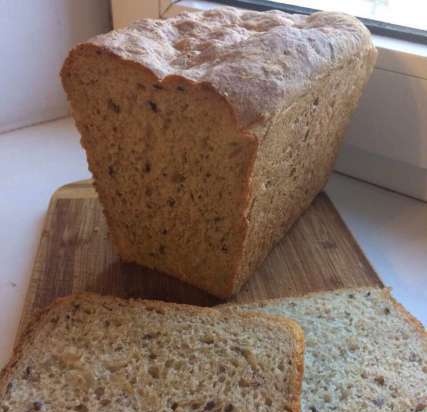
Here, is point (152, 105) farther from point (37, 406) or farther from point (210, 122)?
point (37, 406)

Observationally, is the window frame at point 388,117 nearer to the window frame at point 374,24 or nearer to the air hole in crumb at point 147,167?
the window frame at point 374,24

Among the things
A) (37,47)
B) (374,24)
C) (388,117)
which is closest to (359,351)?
(388,117)

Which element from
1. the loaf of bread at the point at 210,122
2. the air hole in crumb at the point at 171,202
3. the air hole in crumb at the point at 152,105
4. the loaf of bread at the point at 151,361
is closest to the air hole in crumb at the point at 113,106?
the loaf of bread at the point at 210,122

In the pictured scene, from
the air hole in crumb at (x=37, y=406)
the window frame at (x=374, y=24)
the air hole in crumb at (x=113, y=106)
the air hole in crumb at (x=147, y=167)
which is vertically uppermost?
the window frame at (x=374, y=24)

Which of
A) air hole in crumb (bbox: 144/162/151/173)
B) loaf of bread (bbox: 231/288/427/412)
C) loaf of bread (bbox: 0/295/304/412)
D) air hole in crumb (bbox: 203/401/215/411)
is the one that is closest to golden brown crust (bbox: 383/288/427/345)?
loaf of bread (bbox: 231/288/427/412)

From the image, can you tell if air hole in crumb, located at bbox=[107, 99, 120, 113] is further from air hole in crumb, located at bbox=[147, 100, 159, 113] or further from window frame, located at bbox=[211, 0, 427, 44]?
window frame, located at bbox=[211, 0, 427, 44]

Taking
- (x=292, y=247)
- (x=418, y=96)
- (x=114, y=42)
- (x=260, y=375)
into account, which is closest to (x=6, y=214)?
(x=114, y=42)
